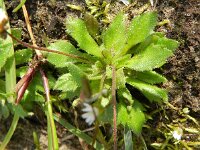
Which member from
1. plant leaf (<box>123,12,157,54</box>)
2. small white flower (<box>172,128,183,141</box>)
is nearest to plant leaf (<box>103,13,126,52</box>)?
plant leaf (<box>123,12,157,54</box>)

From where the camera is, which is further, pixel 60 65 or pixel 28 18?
pixel 28 18

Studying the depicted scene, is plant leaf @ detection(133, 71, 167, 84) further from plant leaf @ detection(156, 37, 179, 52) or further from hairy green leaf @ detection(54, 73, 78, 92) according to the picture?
hairy green leaf @ detection(54, 73, 78, 92)

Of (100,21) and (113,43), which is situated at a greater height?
(100,21)

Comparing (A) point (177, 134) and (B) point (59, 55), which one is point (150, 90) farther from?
(B) point (59, 55)

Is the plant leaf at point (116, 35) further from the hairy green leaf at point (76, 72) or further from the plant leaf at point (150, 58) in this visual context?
the hairy green leaf at point (76, 72)

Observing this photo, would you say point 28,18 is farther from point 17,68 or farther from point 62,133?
point 62,133

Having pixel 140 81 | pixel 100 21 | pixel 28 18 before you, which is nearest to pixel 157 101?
pixel 140 81
